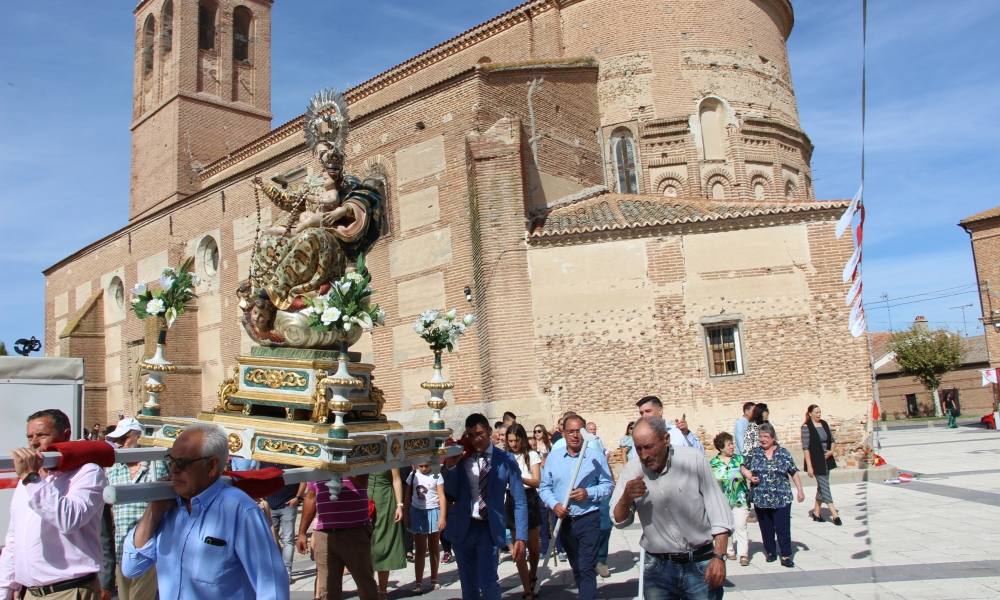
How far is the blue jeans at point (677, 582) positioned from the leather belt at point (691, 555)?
0.07 feet

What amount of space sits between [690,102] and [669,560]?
1940 cm

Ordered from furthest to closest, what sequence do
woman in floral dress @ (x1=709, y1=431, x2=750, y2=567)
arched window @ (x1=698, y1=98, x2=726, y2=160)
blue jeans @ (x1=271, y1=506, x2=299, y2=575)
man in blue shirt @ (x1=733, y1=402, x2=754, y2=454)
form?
arched window @ (x1=698, y1=98, x2=726, y2=160) → man in blue shirt @ (x1=733, y1=402, x2=754, y2=454) → blue jeans @ (x1=271, y1=506, x2=299, y2=575) → woman in floral dress @ (x1=709, y1=431, x2=750, y2=567)

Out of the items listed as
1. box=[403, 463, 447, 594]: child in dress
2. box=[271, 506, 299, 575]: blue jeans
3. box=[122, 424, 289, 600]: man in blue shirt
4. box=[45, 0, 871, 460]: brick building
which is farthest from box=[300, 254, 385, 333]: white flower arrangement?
box=[45, 0, 871, 460]: brick building

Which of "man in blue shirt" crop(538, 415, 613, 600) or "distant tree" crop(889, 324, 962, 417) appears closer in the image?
"man in blue shirt" crop(538, 415, 613, 600)

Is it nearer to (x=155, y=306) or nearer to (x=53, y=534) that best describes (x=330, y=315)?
(x=155, y=306)

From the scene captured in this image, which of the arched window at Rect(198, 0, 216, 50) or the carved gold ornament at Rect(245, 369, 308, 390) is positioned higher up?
the arched window at Rect(198, 0, 216, 50)

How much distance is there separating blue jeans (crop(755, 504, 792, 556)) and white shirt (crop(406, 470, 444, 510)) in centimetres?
351

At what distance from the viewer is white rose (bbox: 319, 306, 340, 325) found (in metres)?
4.66

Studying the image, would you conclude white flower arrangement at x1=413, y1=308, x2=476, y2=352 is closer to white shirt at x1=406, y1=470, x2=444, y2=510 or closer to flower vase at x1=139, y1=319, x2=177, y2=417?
flower vase at x1=139, y1=319, x2=177, y2=417

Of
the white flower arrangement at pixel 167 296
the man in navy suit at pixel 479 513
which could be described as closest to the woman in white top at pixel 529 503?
the man in navy suit at pixel 479 513

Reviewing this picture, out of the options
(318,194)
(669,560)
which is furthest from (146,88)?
(669,560)

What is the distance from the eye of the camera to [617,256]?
1681cm

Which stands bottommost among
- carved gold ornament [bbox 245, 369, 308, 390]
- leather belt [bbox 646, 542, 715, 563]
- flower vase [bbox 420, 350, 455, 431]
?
leather belt [bbox 646, 542, 715, 563]

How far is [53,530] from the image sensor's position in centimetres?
405
